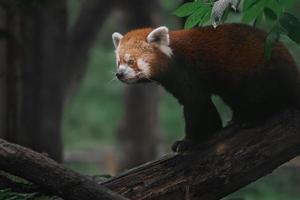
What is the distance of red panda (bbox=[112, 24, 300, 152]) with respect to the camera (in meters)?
4.40

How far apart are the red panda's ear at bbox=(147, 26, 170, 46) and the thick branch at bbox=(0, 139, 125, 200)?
1361 mm

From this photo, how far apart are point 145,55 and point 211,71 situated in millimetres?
471

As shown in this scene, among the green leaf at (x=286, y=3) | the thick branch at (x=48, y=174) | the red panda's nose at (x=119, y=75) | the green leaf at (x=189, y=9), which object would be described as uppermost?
the green leaf at (x=286, y=3)

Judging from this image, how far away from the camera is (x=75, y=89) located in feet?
30.1

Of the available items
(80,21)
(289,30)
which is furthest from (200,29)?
(80,21)

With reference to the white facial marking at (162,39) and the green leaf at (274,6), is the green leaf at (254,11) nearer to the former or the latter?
the green leaf at (274,6)

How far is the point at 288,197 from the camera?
11.7 m

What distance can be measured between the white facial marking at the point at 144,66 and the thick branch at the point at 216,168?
638mm

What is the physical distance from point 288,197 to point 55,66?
6.33 meters

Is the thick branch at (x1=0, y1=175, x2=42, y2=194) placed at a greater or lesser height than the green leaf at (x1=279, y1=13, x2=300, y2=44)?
lesser

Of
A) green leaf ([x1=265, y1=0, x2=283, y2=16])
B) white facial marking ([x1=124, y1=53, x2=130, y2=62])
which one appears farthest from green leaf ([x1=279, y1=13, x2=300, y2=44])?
white facial marking ([x1=124, y1=53, x2=130, y2=62])

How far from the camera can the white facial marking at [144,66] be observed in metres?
4.49

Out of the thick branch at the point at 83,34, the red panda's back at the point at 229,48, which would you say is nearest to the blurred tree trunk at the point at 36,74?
the red panda's back at the point at 229,48

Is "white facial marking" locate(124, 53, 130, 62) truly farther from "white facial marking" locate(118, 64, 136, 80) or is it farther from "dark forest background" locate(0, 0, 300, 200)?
"dark forest background" locate(0, 0, 300, 200)
